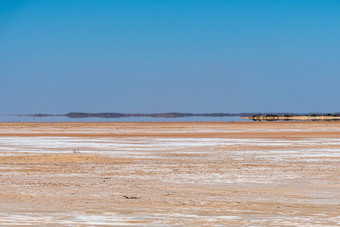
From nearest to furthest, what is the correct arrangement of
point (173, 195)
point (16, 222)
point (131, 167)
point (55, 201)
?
point (16, 222) → point (55, 201) → point (173, 195) → point (131, 167)

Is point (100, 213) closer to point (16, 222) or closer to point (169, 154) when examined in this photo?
point (16, 222)

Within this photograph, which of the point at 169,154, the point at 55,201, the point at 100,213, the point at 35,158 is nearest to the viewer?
the point at 100,213

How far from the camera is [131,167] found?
17969 millimetres

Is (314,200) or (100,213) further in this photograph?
(314,200)

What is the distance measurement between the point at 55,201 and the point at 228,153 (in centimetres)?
1268

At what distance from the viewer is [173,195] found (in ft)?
40.8

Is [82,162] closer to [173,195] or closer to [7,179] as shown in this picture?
[7,179]

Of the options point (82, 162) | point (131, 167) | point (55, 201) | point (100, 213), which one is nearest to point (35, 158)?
point (82, 162)

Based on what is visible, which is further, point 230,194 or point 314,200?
point 230,194

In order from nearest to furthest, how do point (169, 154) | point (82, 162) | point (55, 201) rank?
point (55, 201), point (82, 162), point (169, 154)

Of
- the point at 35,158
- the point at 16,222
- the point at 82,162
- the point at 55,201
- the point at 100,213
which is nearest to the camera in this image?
the point at 16,222

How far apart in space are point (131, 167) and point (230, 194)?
233 inches

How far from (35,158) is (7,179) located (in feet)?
20.2

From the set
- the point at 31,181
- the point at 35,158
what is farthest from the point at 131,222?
the point at 35,158
